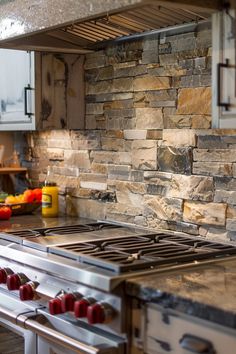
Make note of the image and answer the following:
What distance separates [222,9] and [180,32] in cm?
59

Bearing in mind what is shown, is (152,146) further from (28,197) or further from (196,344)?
(196,344)

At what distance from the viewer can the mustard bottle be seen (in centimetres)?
326

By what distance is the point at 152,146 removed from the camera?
280cm

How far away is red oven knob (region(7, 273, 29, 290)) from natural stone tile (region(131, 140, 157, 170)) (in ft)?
2.75

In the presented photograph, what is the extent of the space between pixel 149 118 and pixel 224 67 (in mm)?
822

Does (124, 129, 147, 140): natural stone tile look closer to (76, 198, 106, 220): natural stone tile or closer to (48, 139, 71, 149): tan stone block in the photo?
(76, 198, 106, 220): natural stone tile

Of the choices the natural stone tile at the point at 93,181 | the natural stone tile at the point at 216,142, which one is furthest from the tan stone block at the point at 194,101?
the natural stone tile at the point at 93,181

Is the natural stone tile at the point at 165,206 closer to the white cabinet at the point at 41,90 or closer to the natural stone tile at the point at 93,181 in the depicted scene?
the natural stone tile at the point at 93,181

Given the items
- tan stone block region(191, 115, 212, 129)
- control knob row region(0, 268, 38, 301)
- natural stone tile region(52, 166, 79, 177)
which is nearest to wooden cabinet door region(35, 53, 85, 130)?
natural stone tile region(52, 166, 79, 177)

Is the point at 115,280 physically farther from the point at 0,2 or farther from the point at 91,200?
the point at 0,2

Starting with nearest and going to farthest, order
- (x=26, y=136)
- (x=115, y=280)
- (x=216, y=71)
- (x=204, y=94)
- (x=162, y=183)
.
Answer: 1. (x=115, y=280)
2. (x=216, y=71)
3. (x=204, y=94)
4. (x=162, y=183)
5. (x=26, y=136)

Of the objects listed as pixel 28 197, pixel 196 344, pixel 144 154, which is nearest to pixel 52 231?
pixel 144 154

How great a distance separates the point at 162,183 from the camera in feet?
9.02

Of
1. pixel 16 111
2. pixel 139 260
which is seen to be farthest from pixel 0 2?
pixel 139 260
